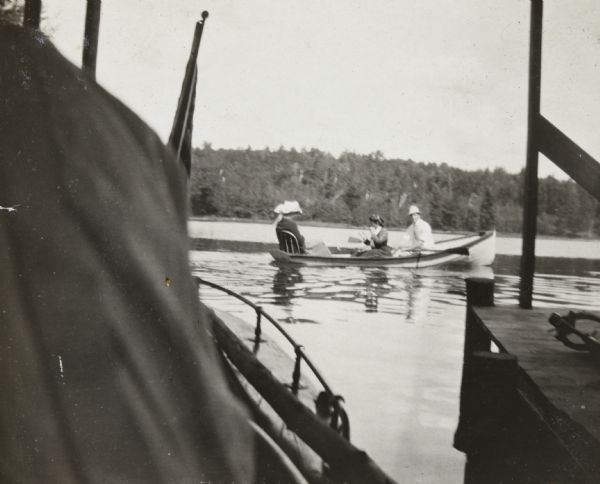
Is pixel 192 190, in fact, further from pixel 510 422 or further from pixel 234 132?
pixel 510 422

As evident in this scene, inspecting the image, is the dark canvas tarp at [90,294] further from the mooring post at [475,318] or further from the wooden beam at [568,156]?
the mooring post at [475,318]

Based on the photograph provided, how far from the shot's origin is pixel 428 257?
6.24 meters

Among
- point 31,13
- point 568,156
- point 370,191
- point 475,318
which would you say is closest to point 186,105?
point 31,13

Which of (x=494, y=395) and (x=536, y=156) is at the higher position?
(x=536, y=156)

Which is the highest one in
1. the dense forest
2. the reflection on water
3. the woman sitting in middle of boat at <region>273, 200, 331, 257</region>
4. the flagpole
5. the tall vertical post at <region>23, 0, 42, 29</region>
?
the tall vertical post at <region>23, 0, 42, 29</region>

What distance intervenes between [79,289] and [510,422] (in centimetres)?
100

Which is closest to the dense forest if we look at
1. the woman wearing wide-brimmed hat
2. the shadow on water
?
the woman wearing wide-brimmed hat

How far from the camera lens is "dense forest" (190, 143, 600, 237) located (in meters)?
2.40

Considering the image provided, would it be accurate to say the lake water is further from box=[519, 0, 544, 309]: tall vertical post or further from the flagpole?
the flagpole

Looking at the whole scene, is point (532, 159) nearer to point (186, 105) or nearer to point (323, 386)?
point (323, 386)

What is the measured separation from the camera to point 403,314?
4844mm

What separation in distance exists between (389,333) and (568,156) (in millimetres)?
2494

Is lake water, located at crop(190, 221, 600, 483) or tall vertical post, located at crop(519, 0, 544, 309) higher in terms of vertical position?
tall vertical post, located at crop(519, 0, 544, 309)

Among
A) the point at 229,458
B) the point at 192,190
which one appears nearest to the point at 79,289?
the point at 229,458
